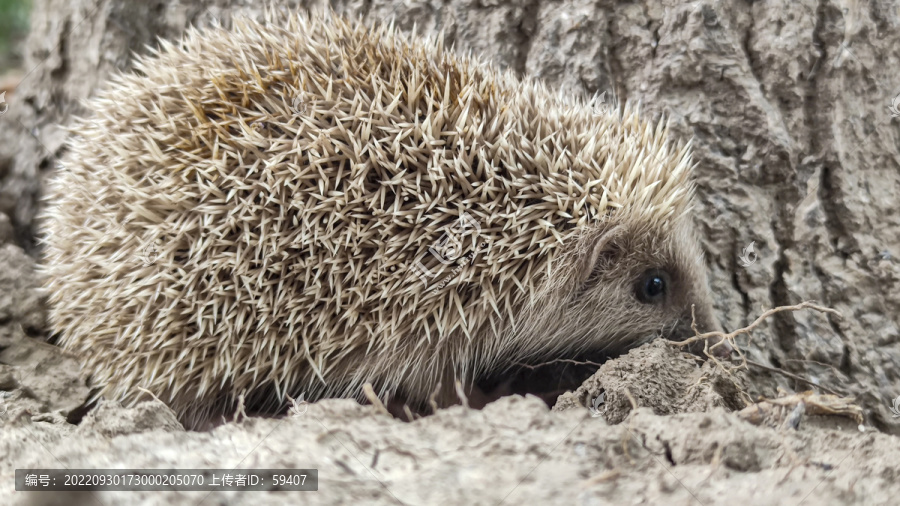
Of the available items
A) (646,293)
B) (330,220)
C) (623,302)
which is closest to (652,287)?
(646,293)

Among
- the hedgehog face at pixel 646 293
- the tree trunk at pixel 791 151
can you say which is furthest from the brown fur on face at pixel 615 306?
the tree trunk at pixel 791 151

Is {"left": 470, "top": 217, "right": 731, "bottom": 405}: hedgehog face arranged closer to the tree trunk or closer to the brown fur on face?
the brown fur on face

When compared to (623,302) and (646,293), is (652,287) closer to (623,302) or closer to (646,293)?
(646,293)

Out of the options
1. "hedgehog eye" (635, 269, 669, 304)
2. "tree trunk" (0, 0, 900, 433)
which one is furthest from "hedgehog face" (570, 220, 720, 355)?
"tree trunk" (0, 0, 900, 433)

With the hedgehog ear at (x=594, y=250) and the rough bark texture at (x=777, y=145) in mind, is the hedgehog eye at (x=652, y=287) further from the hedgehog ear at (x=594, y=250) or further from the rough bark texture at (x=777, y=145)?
the rough bark texture at (x=777, y=145)

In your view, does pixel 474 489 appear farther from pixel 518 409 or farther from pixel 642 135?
pixel 642 135

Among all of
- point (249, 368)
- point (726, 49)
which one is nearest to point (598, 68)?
point (726, 49)
